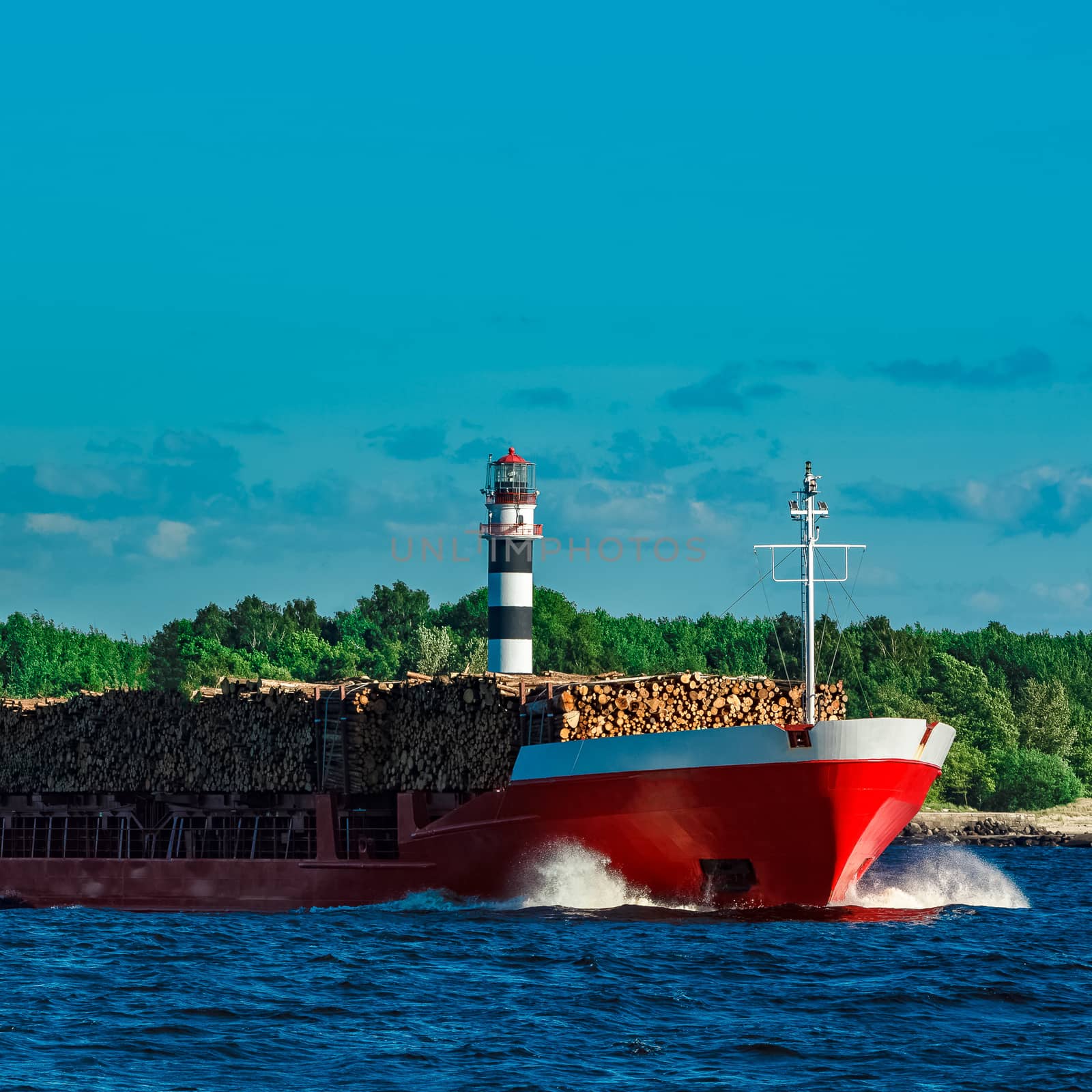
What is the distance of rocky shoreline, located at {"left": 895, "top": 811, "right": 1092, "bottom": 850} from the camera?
7719 centimetres

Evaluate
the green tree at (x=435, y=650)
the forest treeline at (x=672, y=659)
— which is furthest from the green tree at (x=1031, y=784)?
the green tree at (x=435, y=650)

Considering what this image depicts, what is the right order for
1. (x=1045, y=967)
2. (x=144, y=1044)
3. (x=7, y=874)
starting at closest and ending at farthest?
(x=144, y=1044) < (x=1045, y=967) < (x=7, y=874)

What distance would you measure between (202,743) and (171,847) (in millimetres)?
2713

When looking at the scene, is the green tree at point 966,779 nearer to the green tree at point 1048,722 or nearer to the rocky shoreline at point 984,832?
the rocky shoreline at point 984,832

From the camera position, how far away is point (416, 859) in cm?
3322

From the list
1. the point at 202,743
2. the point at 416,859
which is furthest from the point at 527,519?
the point at 416,859

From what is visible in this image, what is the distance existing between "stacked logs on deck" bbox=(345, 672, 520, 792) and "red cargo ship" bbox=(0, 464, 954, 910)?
0.61 meters

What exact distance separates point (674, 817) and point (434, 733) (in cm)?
628

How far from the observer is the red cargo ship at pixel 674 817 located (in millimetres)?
28828

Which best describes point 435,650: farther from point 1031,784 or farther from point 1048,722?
point 1048,722

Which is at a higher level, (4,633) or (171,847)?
(4,633)

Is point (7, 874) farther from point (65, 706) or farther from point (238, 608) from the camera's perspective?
point (238, 608)

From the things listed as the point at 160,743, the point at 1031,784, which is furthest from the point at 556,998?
the point at 1031,784

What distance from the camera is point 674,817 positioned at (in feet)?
96.7
